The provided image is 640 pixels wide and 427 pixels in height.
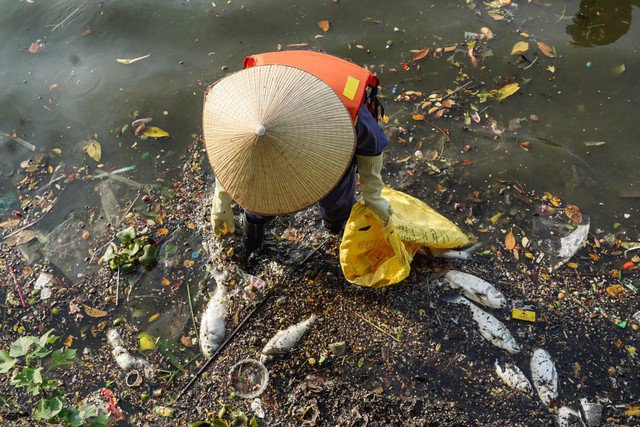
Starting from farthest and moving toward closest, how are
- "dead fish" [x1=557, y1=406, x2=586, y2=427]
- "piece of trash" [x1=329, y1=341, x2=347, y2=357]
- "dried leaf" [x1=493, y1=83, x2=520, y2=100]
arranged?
"dried leaf" [x1=493, y1=83, x2=520, y2=100], "piece of trash" [x1=329, y1=341, x2=347, y2=357], "dead fish" [x1=557, y1=406, x2=586, y2=427]

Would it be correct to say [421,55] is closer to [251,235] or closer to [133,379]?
[251,235]

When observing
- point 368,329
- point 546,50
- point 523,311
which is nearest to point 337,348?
point 368,329

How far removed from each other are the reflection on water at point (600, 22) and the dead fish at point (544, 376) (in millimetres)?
2661

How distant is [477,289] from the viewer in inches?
115

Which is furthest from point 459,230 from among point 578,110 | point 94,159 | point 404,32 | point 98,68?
point 98,68

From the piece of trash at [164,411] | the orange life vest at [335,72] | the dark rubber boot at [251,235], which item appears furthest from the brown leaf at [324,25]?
the piece of trash at [164,411]

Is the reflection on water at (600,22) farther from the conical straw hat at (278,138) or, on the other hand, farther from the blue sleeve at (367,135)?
the conical straw hat at (278,138)

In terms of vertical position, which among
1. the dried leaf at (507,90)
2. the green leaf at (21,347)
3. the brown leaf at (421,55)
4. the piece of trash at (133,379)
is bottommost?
the piece of trash at (133,379)

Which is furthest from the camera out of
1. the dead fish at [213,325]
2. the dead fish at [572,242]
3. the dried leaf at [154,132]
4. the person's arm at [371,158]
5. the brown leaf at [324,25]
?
the brown leaf at [324,25]

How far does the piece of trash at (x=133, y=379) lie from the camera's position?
2896 millimetres

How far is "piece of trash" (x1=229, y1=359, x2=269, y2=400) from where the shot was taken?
9.16 feet

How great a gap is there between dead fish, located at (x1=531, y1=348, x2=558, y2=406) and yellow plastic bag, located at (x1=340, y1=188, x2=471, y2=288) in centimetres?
79

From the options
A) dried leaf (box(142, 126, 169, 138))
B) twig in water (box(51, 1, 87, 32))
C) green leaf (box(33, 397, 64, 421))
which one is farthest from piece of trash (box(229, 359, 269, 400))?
twig in water (box(51, 1, 87, 32))

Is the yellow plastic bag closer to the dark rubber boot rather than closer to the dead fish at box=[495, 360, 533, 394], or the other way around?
→ the dark rubber boot
